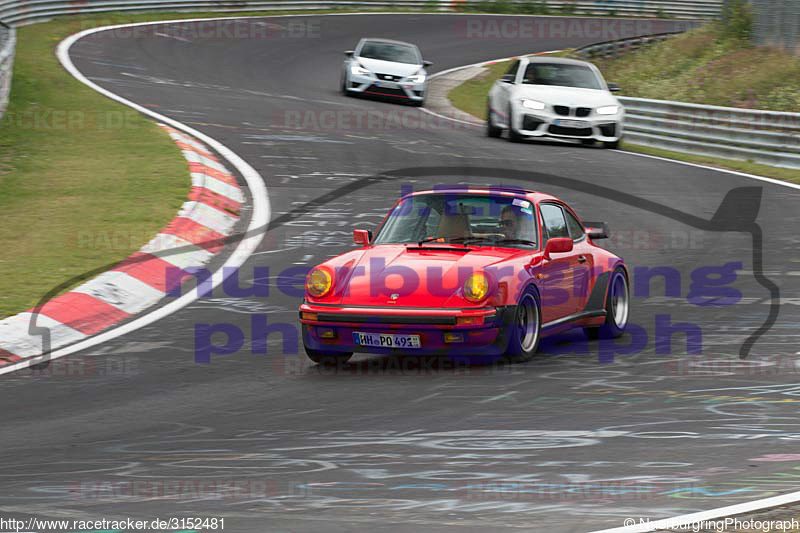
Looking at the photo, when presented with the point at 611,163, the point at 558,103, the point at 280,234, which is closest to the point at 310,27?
the point at 558,103

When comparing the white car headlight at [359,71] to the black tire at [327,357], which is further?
the white car headlight at [359,71]

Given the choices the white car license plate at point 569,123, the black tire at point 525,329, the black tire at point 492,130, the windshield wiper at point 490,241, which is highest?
the windshield wiper at point 490,241

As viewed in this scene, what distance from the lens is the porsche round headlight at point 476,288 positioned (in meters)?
8.21

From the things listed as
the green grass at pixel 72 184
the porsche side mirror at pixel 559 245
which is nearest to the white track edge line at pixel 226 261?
the green grass at pixel 72 184

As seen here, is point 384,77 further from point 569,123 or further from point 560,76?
point 569,123

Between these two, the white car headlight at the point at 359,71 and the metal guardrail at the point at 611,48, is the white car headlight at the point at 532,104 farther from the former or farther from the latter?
the metal guardrail at the point at 611,48

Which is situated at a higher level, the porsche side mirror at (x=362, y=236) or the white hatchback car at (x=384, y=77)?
the porsche side mirror at (x=362, y=236)

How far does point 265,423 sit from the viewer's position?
22.5ft

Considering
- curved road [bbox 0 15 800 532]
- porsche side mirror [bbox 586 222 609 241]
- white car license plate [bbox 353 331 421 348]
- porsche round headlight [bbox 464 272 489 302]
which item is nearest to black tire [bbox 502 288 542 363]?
curved road [bbox 0 15 800 532]

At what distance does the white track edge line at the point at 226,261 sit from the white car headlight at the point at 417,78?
7101mm

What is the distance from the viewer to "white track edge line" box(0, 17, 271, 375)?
897cm

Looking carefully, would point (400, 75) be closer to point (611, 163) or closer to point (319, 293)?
point (611, 163)

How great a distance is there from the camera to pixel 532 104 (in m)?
21.8

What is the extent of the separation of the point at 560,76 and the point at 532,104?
121 cm
